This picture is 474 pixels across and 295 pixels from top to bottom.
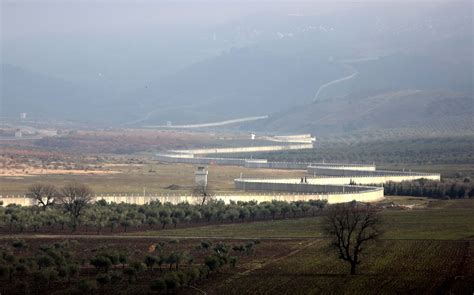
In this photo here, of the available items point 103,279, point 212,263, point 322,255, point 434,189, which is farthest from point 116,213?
point 434,189

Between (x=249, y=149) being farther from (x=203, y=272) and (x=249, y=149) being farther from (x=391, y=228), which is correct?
(x=203, y=272)

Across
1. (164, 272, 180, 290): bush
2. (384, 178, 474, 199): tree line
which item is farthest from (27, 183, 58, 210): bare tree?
(164, 272, 180, 290): bush

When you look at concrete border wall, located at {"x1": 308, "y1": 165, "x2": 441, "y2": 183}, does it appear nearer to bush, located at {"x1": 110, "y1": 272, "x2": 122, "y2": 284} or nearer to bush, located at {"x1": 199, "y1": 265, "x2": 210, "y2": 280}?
bush, located at {"x1": 199, "y1": 265, "x2": 210, "y2": 280}

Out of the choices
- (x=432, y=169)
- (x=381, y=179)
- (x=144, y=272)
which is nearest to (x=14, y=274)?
(x=144, y=272)

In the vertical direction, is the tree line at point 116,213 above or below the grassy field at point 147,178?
below

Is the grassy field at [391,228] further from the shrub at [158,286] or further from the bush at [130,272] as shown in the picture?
the shrub at [158,286]

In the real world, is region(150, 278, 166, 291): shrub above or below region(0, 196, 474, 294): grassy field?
below

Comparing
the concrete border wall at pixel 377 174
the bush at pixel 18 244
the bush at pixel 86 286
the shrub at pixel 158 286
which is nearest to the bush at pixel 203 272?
the shrub at pixel 158 286
